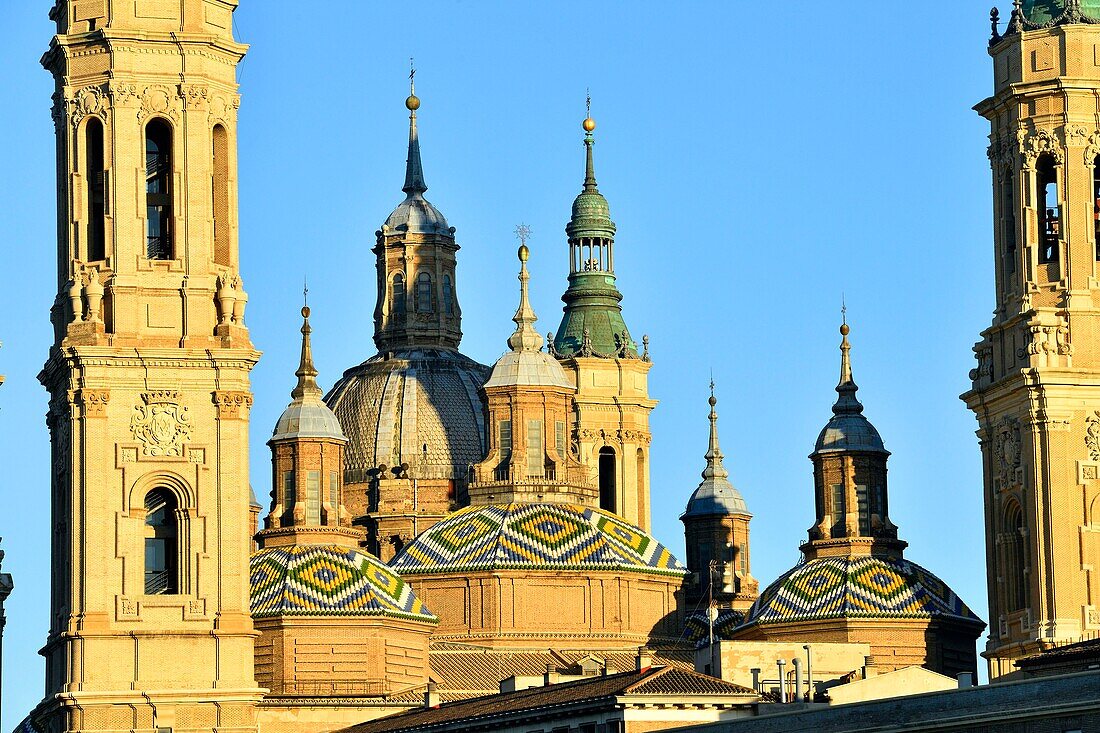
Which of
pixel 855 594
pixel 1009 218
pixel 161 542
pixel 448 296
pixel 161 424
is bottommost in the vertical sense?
pixel 855 594

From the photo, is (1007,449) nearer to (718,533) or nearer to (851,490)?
(851,490)

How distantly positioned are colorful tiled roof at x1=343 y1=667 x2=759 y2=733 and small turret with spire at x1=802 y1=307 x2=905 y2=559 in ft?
70.2

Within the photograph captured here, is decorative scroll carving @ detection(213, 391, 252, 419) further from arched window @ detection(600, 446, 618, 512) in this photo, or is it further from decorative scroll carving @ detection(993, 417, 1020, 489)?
arched window @ detection(600, 446, 618, 512)

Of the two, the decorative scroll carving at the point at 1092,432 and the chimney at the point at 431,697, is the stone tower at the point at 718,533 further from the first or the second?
the decorative scroll carving at the point at 1092,432

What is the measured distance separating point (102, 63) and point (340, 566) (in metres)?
24.3

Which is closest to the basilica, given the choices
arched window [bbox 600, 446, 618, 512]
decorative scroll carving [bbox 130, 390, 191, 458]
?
decorative scroll carving [bbox 130, 390, 191, 458]

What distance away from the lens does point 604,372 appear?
152750 millimetres

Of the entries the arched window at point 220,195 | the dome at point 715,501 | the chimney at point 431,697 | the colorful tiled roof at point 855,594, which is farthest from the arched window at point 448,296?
the arched window at point 220,195

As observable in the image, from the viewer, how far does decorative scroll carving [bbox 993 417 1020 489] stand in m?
115

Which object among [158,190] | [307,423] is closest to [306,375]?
[307,423]

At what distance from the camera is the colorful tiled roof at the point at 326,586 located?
→ 126750 millimetres

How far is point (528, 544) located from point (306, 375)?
954 centimetres

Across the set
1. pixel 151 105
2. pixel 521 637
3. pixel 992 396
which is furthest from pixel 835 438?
pixel 151 105

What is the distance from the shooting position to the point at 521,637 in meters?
133
